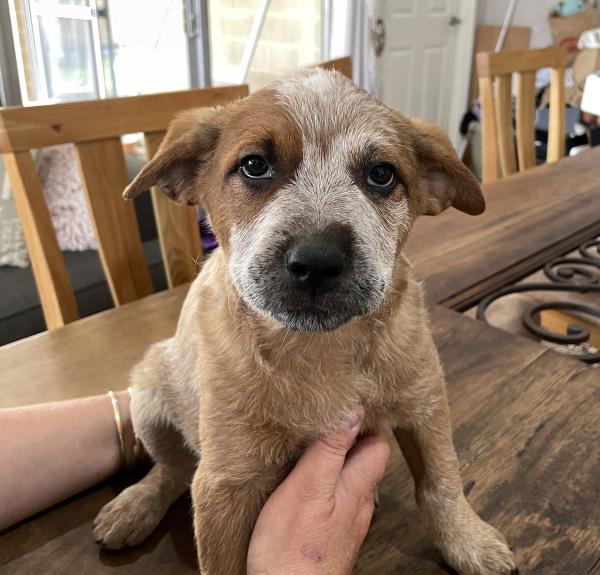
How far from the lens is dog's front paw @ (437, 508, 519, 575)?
0.79 m

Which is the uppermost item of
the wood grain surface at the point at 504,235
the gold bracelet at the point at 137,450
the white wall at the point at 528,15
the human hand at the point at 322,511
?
the white wall at the point at 528,15

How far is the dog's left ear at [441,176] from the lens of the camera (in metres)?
0.95

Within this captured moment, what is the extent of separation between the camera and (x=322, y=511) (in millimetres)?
835

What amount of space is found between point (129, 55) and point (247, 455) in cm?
438

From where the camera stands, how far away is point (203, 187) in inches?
39.4

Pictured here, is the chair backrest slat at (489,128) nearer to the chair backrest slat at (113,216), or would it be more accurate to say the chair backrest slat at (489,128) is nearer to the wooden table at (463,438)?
the wooden table at (463,438)

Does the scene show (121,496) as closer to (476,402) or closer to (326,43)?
(476,402)

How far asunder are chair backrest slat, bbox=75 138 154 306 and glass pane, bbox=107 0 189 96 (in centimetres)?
308

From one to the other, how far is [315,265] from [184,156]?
0.39 meters

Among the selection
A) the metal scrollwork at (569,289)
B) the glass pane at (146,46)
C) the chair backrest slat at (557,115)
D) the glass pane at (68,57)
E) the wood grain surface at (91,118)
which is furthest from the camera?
the glass pane at (146,46)

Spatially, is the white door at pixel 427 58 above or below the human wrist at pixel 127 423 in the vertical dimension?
above

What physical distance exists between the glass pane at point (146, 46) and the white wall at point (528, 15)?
365cm

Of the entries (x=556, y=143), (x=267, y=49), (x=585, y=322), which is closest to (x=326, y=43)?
(x=267, y=49)

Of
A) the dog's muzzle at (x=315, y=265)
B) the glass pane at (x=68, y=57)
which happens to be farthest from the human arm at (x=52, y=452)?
the glass pane at (x=68, y=57)
